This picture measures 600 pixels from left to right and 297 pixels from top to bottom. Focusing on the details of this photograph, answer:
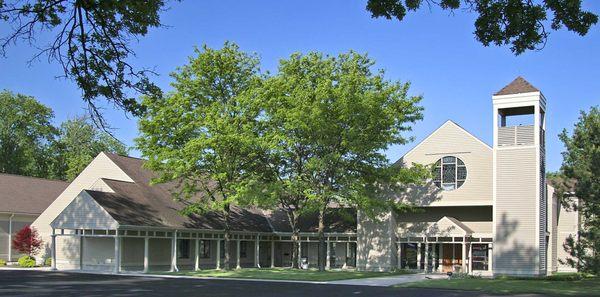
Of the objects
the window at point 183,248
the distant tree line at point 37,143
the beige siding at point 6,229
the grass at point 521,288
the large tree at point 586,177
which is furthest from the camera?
the distant tree line at point 37,143

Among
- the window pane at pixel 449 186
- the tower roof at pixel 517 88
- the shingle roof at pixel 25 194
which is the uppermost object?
the tower roof at pixel 517 88

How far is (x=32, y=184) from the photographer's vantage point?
5297 centimetres

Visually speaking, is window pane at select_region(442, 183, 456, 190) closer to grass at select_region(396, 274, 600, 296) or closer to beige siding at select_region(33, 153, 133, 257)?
grass at select_region(396, 274, 600, 296)

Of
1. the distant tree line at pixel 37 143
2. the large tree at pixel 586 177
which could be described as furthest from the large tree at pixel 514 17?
the distant tree line at pixel 37 143

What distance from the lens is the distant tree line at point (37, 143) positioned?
72500 mm

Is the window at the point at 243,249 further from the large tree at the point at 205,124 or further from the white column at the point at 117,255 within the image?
the white column at the point at 117,255

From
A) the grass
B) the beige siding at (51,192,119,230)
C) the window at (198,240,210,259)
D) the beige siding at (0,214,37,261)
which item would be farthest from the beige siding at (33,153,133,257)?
the grass

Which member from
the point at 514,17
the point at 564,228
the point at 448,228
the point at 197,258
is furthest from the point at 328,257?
the point at 514,17

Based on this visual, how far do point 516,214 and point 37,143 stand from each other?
59150mm

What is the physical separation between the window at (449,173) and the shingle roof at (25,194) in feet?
97.4

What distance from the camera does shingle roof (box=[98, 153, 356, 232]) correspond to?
39031mm

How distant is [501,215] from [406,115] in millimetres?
8551

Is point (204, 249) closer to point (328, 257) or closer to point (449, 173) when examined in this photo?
point (328, 257)

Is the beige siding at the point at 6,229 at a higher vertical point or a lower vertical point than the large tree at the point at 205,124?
lower
